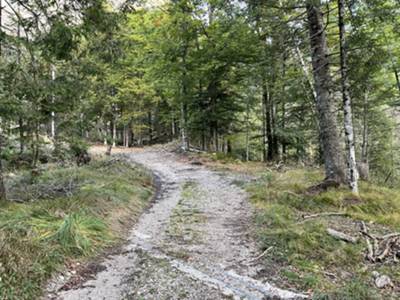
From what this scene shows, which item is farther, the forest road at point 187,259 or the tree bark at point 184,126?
the tree bark at point 184,126

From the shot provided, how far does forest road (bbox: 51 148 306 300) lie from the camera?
3.53 meters

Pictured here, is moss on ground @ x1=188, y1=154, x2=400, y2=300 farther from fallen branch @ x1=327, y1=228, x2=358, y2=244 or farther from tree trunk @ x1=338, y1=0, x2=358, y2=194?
tree trunk @ x1=338, y1=0, x2=358, y2=194

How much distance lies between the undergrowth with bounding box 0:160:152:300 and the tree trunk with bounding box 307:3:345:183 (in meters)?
4.83

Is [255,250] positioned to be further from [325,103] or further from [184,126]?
[184,126]

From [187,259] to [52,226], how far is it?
6.76 feet

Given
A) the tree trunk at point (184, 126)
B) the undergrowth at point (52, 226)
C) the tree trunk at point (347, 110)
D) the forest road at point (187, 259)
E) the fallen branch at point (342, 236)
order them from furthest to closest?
the tree trunk at point (184, 126) < the tree trunk at point (347, 110) < the fallen branch at point (342, 236) < the forest road at point (187, 259) < the undergrowth at point (52, 226)

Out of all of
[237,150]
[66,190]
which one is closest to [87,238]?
[66,190]

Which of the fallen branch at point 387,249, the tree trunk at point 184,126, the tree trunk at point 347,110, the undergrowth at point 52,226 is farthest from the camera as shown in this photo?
the tree trunk at point 184,126

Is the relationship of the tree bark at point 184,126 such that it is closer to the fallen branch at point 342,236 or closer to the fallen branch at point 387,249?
the fallen branch at point 342,236

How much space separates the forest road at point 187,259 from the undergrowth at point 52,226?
1.20 feet

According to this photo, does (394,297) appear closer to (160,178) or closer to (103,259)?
(103,259)

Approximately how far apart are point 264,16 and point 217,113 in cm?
785

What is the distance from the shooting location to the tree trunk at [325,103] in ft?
25.4

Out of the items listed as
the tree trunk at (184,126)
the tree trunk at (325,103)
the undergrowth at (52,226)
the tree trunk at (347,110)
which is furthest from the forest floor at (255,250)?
the tree trunk at (184,126)
